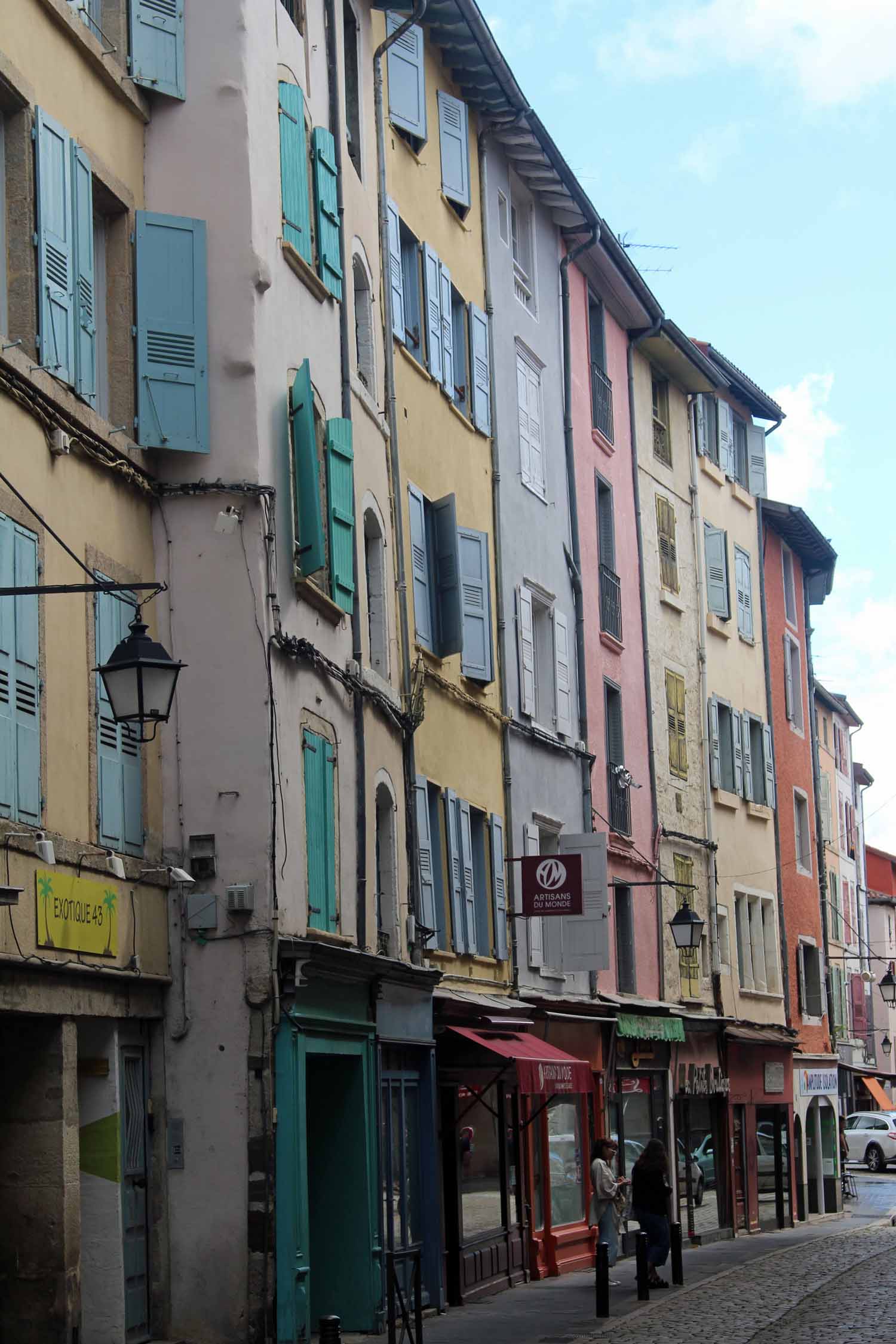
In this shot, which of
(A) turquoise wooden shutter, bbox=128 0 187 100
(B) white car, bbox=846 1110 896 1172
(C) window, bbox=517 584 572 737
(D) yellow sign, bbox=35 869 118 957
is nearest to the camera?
(D) yellow sign, bbox=35 869 118 957

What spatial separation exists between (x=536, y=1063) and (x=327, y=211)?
8406 millimetres

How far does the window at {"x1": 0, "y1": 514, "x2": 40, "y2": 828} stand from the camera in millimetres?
12258

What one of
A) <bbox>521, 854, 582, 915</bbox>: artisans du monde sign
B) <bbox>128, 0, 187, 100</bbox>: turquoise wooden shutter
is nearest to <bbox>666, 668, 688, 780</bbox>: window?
<bbox>521, 854, 582, 915</bbox>: artisans du monde sign

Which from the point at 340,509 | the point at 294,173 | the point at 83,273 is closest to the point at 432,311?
the point at 294,173

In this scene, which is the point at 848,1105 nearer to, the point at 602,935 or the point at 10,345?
the point at 602,935

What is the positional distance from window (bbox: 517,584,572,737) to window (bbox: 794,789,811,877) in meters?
15.5

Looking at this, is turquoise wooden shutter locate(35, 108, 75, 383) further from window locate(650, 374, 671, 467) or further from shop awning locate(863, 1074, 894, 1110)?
shop awning locate(863, 1074, 894, 1110)

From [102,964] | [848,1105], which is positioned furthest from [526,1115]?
[848,1105]

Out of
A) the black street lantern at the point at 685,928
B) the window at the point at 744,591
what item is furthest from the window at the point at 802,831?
the black street lantern at the point at 685,928

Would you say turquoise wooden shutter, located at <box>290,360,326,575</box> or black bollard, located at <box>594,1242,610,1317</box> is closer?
turquoise wooden shutter, located at <box>290,360,326,575</box>

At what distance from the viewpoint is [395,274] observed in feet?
70.0

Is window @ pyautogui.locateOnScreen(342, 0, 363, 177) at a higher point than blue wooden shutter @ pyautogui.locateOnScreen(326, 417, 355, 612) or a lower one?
higher

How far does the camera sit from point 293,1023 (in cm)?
1512

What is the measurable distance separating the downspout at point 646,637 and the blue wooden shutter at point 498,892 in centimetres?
816
